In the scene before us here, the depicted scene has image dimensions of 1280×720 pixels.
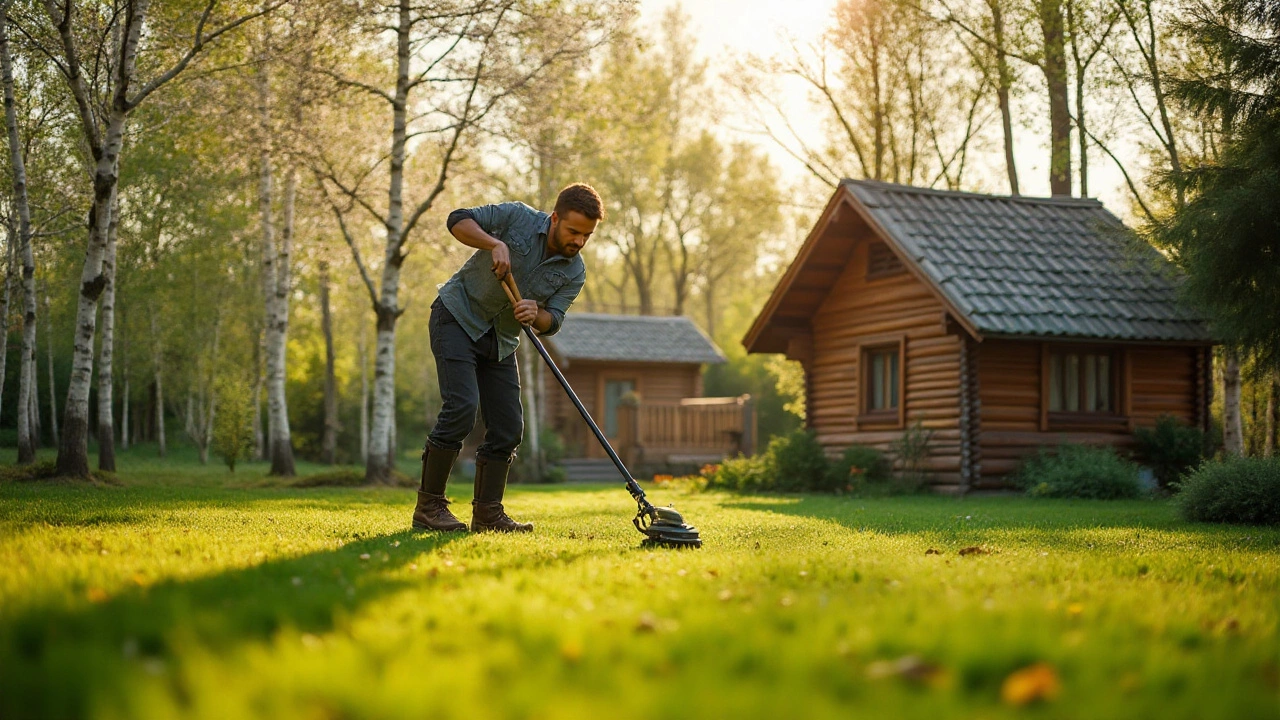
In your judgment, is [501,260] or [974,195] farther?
[974,195]

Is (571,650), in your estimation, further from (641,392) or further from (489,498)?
(641,392)

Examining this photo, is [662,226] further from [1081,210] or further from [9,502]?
[9,502]

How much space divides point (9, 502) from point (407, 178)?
15.2 m

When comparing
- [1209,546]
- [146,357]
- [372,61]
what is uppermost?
[372,61]

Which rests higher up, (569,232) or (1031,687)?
(569,232)

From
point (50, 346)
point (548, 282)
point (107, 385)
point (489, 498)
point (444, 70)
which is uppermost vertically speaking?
point (444, 70)

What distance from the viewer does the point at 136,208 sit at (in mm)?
31344

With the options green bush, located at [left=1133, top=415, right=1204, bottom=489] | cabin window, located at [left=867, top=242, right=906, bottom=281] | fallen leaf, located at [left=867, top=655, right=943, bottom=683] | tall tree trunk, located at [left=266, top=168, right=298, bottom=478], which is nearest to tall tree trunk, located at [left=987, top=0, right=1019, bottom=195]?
cabin window, located at [left=867, top=242, right=906, bottom=281]

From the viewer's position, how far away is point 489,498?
7816mm

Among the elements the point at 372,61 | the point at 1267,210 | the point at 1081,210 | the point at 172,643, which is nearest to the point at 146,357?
the point at 372,61

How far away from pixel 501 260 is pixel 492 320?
2.18 ft

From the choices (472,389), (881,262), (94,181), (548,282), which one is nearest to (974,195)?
(881,262)

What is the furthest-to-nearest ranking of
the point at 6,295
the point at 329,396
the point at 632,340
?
the point at 632,340, the point at 329,396, the point at 6,295

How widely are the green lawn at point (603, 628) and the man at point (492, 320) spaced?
71 centimetres
